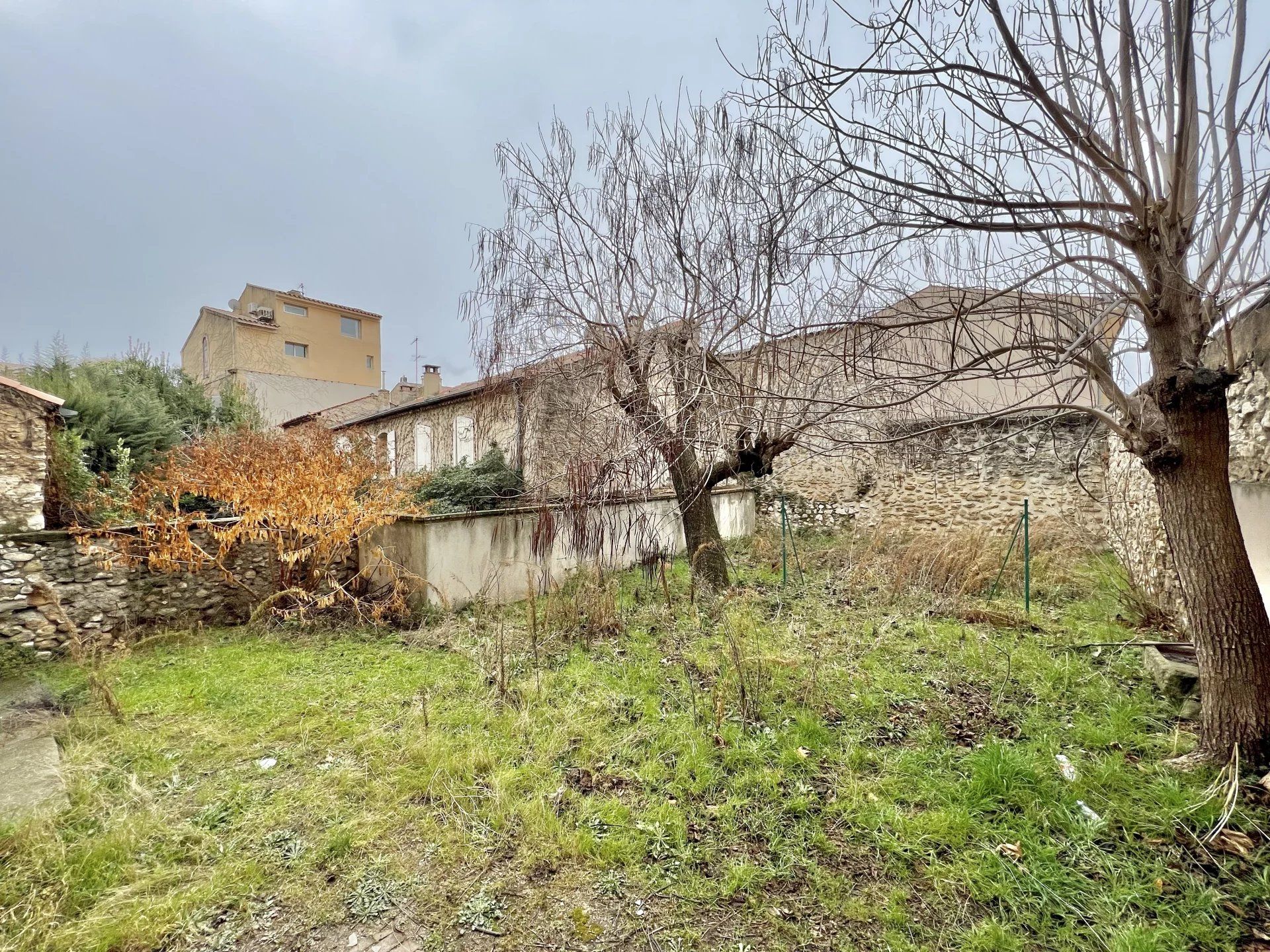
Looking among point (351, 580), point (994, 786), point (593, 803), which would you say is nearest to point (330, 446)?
point (351, 580)

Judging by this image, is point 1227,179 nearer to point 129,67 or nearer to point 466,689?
point 466,689

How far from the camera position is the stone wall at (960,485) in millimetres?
8844

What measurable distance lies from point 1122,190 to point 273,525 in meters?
8.01

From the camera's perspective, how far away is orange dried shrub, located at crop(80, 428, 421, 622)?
20.0 feet

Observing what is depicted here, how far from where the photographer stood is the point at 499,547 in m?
7.58

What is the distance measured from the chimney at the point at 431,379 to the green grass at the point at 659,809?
16.7m

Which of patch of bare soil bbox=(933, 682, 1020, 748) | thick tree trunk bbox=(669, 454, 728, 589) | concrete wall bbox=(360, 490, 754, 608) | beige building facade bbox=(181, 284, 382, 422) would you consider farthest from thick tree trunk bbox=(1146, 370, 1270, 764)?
beige building facade bbox=(181, 284, 382, 422)

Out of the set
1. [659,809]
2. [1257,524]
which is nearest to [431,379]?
[659,809]

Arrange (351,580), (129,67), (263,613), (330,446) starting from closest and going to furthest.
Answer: (263,613)
(351,580)
(330,446)
(129,67)

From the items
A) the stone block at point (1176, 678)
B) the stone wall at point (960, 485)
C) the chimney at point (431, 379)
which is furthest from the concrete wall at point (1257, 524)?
the chimney at point (431, 379)

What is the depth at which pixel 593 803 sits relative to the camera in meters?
2.86

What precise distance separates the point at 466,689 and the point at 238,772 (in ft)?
5.05

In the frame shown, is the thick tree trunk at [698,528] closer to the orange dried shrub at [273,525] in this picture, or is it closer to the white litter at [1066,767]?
the orange dried shrub at [273,525]

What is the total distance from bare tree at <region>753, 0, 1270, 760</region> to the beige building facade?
20.4 metres
